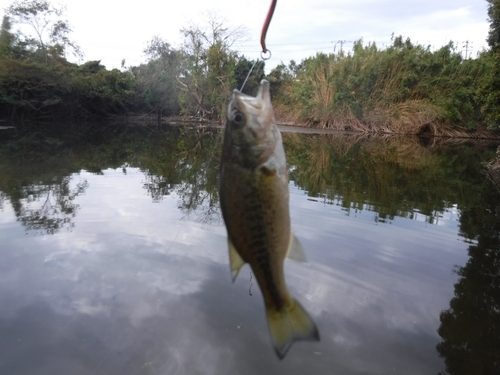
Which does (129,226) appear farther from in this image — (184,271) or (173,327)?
(173,327)

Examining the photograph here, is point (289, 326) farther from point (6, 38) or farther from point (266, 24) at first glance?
point (6, 38)

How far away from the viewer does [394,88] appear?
40156 millimetres

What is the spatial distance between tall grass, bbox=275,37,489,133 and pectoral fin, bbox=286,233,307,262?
40.8 metres

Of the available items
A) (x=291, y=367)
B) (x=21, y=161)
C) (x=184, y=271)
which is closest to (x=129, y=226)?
(x=184, y=271)

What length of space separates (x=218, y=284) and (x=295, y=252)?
206 inches

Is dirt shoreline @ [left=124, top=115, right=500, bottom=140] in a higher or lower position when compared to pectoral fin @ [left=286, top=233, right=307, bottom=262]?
higher

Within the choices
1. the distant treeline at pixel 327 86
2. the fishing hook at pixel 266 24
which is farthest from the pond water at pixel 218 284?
the distant treeline at pixel 327 86

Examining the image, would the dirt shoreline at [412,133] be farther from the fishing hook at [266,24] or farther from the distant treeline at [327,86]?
the fishing hook at [266,24]

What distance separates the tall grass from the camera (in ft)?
127

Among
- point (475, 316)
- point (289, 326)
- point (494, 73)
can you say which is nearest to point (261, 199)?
point (289, 326)

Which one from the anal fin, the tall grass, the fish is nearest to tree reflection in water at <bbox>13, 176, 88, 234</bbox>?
the anal fin

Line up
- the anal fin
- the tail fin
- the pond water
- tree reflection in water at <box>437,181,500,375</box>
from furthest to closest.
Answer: tree reflection in water at <box>437,181,500,375</box>
the pond water
the anal fin
the tail fin

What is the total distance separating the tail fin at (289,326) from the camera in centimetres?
165

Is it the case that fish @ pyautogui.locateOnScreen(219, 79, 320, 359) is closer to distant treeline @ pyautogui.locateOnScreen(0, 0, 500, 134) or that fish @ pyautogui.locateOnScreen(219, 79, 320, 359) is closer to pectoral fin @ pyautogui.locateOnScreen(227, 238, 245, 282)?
pectoral fin @ pyautogui.locateOnScreen(227, 238, 245, 282)
